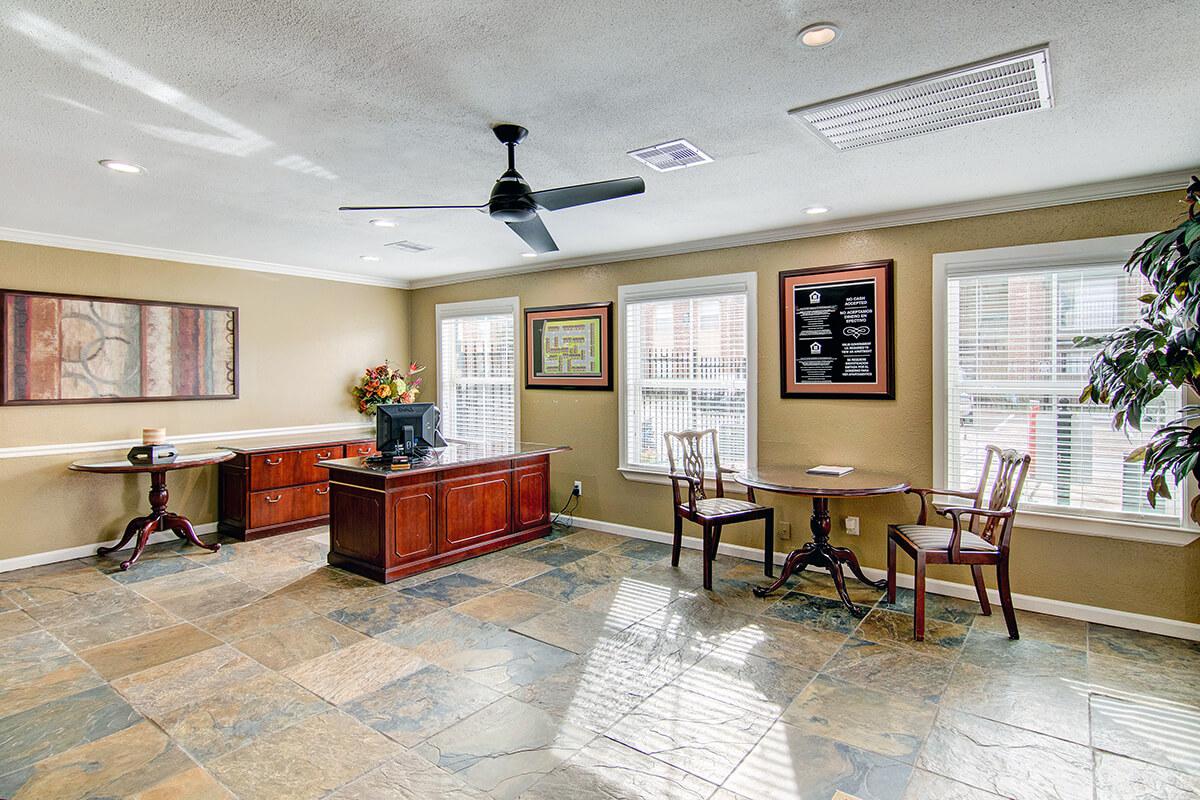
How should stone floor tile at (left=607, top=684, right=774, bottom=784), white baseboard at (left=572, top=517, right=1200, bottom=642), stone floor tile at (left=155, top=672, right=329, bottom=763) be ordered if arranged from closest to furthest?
1. stone floor tile at (left=607, top=684, right=774, bottom=784)
2. stone floor tile at (left=155, top=672, right=329, bottom=763)
3. white baseboard at (left=572, top=517, right=1200, bottom=642)

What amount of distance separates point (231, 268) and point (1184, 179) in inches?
272

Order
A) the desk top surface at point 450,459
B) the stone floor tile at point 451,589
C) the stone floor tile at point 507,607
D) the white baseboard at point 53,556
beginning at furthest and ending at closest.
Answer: the white baseboard at point 53,556, the desk top surface at point 450,459, the stone floor tile at point 451,589, the stone floor tile at point 507,607

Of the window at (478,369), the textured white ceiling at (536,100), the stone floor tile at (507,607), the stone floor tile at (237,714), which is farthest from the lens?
the window at (478,369)

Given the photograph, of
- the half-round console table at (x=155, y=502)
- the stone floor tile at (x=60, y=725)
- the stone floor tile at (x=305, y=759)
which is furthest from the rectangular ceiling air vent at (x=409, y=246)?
the stone floor tile at (x=305, y=759)

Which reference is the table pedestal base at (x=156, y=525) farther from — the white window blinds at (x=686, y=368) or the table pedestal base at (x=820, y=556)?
the table pedestal base at (x=820, y=556)

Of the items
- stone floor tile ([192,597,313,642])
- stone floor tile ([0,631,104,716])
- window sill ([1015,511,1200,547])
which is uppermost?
window sill ([1015,511,1200,547])

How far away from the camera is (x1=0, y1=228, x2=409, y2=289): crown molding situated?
4.73 meters

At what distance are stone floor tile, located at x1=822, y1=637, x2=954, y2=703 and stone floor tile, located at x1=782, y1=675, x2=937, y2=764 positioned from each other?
0.27 ft

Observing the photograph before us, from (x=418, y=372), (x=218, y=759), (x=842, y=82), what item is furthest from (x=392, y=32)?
(x=418, y=372)

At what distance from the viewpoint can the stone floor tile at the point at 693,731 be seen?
2393 mm

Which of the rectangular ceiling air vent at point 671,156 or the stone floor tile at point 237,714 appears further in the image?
the rectangular ceiling air vent at point 671,156

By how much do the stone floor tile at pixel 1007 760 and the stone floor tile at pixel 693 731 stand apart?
649 mm

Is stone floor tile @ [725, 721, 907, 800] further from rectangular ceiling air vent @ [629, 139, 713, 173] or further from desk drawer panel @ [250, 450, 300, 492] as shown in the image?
desk drawer panel @ [250, 450, 300, 492]

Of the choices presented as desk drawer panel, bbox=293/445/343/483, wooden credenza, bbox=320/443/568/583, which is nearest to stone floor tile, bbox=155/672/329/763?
wooden credenza, bbox=320/443/568/583
